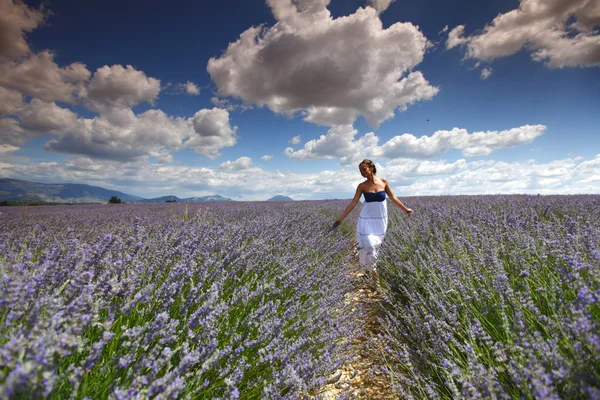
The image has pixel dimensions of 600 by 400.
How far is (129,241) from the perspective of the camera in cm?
199

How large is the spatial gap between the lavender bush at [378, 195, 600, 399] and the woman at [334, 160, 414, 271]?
1.65ft

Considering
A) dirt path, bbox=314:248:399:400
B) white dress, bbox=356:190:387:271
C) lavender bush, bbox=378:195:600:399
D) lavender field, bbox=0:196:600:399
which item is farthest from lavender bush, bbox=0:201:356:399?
white dress, bbox=356:190:387:271

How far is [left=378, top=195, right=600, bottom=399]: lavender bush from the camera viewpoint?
83cm

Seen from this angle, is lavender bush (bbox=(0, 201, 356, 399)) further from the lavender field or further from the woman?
the woman

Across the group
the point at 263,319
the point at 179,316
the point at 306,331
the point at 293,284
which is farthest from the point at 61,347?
the point at 293,284

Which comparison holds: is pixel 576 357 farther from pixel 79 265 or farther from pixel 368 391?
pixel 79 265

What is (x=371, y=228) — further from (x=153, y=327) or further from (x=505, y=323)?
(x=153, y=327)

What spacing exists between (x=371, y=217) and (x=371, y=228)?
0.50ft

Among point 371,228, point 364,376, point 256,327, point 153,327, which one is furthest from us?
point 371,228

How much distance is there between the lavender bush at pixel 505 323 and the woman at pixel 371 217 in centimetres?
50

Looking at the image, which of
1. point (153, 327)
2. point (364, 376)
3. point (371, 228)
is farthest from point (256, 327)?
point (371, 228)

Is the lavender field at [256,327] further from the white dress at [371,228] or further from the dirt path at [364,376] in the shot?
the white dress at [371,228]

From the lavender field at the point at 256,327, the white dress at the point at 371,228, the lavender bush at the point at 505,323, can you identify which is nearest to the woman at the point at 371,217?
the white dress at the point at 371,228

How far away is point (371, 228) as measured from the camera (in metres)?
3.77
